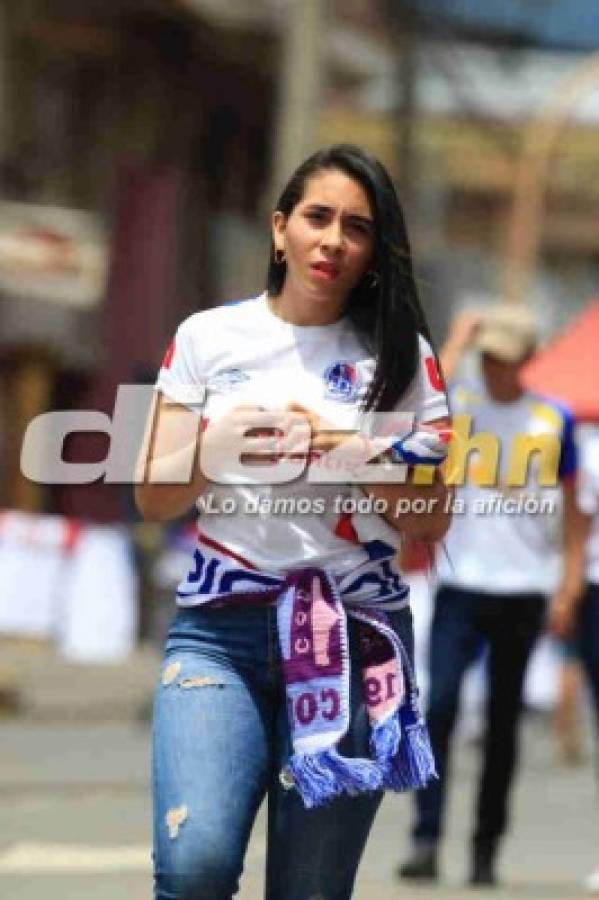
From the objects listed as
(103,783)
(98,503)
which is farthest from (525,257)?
(103,783)

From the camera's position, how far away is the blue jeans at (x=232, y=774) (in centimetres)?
528

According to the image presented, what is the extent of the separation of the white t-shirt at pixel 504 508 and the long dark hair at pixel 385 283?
4148 millimetres

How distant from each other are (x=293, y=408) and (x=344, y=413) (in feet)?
0.62

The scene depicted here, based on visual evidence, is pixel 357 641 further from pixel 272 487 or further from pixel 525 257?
pixel 525 257

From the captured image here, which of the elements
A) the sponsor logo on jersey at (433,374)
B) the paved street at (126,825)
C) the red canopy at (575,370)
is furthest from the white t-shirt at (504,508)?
the red canopy at (575,370)

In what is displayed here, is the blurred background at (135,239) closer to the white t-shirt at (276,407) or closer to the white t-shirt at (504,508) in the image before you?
the white t-shirt at (504,508)

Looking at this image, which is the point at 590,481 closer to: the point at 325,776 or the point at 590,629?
the point at 590,629

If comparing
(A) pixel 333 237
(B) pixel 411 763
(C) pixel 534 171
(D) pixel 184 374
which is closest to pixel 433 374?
(A) pixel 333 237

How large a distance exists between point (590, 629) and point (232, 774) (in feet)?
18.8

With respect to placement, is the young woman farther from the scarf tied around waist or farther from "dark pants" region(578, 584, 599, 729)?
"dark pants" region(578, 584, 599, 729)

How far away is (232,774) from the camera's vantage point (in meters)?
5.34

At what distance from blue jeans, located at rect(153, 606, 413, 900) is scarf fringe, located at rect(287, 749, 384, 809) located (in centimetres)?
4

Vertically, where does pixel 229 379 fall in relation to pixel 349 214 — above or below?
below

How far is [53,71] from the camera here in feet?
101
